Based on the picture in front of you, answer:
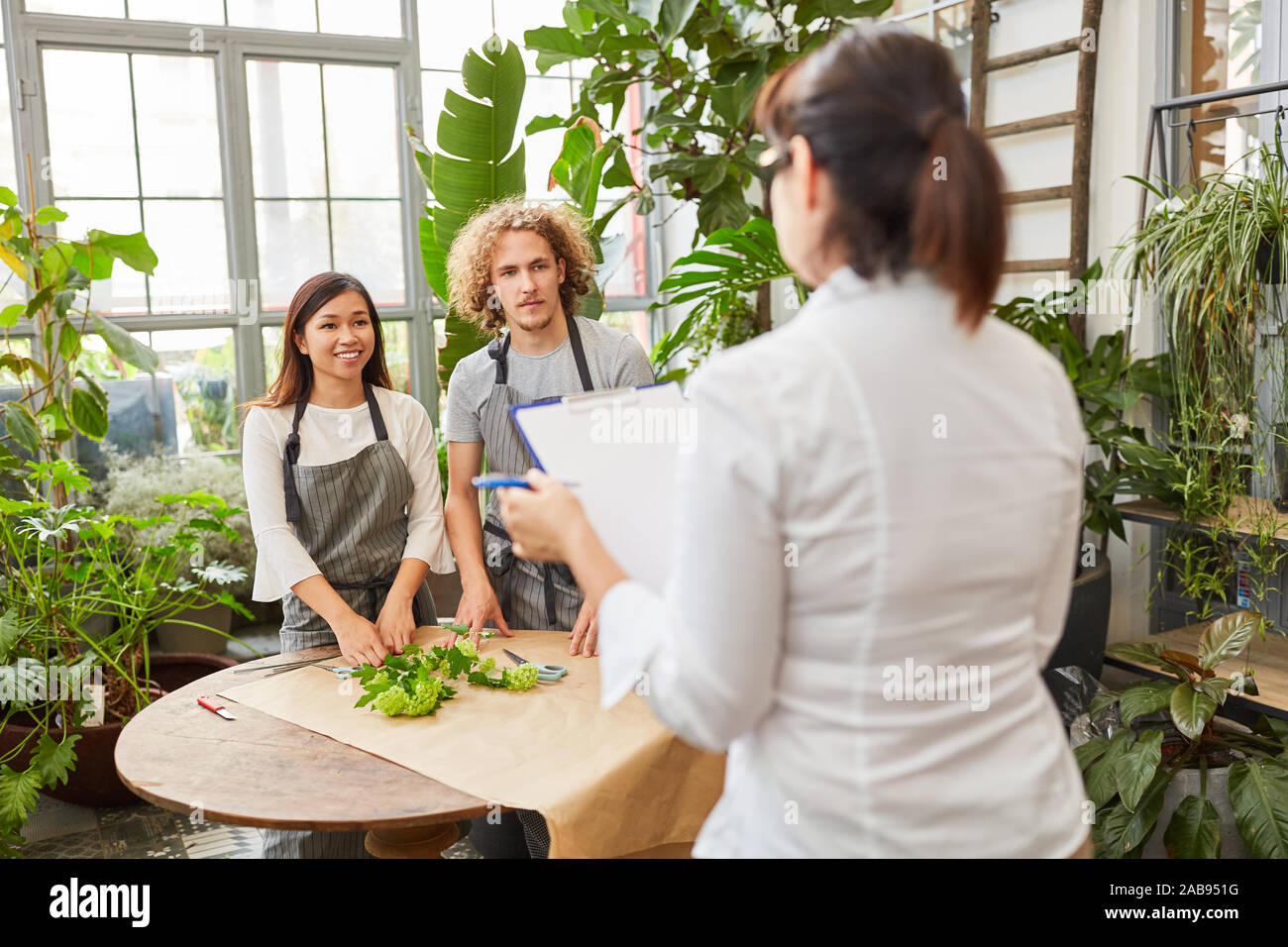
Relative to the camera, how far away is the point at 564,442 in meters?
1.23

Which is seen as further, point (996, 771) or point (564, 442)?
point (564, 442)

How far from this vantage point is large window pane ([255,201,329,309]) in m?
4.93

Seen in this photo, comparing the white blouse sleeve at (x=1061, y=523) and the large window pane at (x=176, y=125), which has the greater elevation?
the large window pane at (x=176, y=125)

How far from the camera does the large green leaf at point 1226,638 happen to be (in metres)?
2.43

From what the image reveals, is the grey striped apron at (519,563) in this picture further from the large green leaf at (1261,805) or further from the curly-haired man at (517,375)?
the large green leaf at (1261,805)

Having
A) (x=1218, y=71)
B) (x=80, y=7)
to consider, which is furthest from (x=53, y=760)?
(x=1218, y=71)

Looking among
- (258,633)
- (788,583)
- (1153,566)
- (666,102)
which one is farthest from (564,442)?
(258,633)

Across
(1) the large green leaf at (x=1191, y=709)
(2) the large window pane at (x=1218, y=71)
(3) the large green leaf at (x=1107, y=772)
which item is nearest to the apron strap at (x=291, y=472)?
(3) the large green leaf at (x=1107, y=772)

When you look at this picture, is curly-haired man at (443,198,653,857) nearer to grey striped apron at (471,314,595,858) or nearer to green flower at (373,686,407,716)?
grey striped apron at (471,314,595,858)

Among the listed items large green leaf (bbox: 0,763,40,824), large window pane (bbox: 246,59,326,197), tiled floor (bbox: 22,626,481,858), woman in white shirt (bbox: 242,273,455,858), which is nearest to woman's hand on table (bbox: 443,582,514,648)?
woman in white shirt (bbox: 242,273,455,858)

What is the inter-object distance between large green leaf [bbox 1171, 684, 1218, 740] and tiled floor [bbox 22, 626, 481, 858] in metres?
1.78

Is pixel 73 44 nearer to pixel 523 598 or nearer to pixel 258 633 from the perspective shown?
pixel 258 633

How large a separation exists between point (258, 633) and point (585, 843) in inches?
146

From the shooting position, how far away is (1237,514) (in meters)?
2.72
